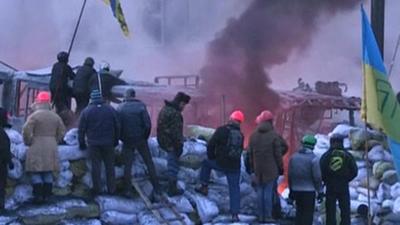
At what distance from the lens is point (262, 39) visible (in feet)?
73.2

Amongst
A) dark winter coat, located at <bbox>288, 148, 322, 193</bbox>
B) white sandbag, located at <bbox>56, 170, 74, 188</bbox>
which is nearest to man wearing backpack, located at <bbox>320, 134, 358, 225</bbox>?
dark winter coat, located at <bbox>288, 148, 322, 193</bbox>

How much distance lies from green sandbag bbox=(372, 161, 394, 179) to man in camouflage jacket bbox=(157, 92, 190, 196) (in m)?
2.90

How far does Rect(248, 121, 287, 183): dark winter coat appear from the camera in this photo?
1099cm

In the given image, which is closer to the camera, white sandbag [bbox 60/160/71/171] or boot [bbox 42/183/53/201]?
boot [bbox 42/183/53/201]

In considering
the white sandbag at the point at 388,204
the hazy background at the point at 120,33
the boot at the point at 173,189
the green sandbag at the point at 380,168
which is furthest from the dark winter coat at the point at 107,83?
the hazy background at the point at 120,33

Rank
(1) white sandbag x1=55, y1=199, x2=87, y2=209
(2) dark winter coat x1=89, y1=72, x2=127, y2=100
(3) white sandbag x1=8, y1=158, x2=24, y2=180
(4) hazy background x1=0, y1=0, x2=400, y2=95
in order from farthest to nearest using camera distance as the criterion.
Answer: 1. (4) hazy background x1=0, y1=0, x2=400, y2=95
2. (2) dark winter coat x1=89, y1=72, x2=127, y2=100
3. (1) white sandbag x1=55, y1=199, x2=87, y2=209
4. (3) white sandbag x1=8, y1=158, x2=24, y2=180

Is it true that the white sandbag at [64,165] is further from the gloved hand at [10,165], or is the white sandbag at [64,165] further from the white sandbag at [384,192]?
the white sandbag at [384,192]

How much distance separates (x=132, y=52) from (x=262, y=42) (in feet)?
15.1

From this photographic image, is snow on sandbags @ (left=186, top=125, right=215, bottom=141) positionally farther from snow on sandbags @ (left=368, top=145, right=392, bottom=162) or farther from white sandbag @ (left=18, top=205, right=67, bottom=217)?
white sandbag @ (left=18, top=205, right=67, bottom=217)

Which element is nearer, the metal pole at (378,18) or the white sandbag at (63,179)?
the white sandbag at (63,179)

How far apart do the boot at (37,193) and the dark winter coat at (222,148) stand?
2.13 meters

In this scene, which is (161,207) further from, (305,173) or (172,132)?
(305,173)

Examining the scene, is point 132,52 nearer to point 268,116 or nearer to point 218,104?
point 218,104

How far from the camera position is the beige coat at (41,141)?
10125 mm
